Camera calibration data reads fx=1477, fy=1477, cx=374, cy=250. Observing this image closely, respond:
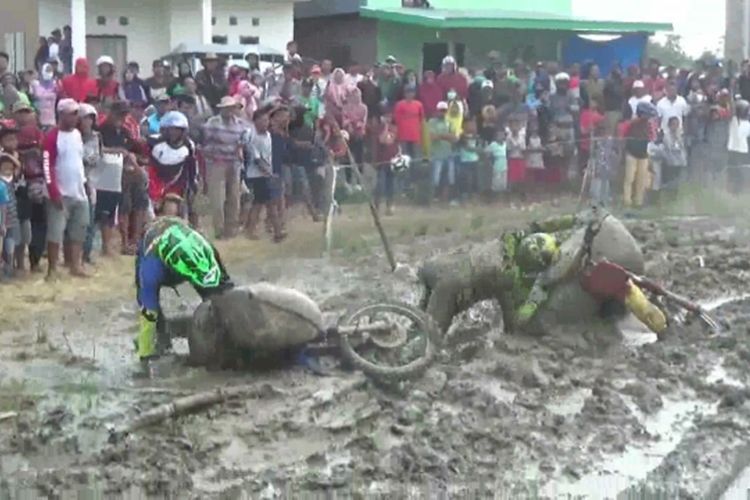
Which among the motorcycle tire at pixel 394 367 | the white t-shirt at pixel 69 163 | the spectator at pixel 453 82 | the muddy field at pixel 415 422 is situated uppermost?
the spectator at pixel 453 82

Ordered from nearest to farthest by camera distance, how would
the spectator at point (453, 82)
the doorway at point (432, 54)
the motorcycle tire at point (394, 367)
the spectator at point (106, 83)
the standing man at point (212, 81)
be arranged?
the motorcycle tire at point (394, 367), the spectator at point (106, 83), the standing man at point (212, 81), the spectator at point (453, 82), the doorway at point (432, 54)

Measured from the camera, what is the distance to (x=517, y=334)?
1099cm

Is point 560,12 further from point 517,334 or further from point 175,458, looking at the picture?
point 175,458

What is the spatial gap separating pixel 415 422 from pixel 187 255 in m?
2.06

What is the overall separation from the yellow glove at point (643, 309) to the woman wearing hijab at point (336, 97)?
28.0ft

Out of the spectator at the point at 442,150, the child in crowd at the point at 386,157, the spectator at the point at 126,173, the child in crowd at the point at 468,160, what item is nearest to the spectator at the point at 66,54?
the child in crowd at the point at 386,157

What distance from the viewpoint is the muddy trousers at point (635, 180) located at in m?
20.1

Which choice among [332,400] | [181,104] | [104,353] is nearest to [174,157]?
[181,104]

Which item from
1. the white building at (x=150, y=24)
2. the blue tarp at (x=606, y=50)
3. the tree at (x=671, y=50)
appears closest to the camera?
the white building at (x=150, y=24)

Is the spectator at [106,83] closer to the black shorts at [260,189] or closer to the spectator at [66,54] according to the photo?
the black shorts at [260,189]

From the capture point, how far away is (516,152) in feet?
67.0

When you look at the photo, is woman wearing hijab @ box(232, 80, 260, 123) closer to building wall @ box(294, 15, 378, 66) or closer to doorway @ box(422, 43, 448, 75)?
building wall @ box(294, 15, 378, 66)

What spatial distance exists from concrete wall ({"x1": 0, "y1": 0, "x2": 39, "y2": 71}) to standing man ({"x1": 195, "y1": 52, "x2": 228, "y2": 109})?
6.75 m

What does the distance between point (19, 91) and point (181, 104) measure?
1.84 meters
